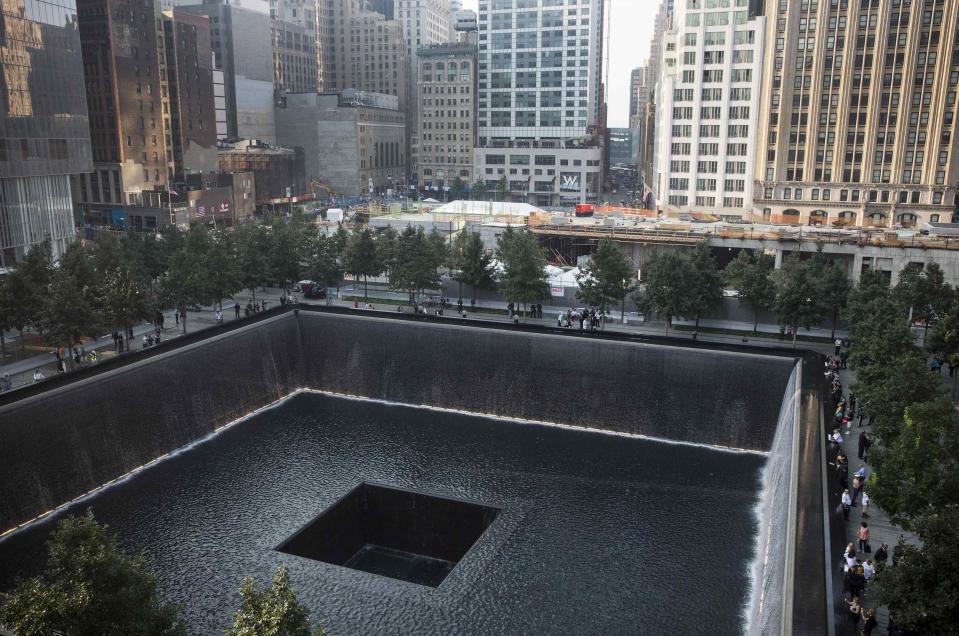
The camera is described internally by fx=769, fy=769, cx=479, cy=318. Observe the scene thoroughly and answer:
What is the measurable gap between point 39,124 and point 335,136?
10071 centimetres

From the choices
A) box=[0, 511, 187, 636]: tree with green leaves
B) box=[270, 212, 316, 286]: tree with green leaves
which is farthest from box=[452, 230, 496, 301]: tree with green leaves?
box=[0, 511, 187, 636]: tree with green leaves

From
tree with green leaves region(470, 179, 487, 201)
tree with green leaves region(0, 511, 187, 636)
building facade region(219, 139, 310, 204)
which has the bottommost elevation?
tree with green leaves region(0, 511, 187, 636)

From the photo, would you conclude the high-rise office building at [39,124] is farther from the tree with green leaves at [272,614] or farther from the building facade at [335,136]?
the building facade at [335,136]

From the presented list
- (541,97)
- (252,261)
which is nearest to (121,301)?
(252,261)

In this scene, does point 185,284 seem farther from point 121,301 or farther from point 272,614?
point 272,614

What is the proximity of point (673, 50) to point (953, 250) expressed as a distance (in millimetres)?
56405

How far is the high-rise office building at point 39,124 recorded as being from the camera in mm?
65500

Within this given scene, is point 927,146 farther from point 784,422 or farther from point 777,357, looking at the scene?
point 784,422

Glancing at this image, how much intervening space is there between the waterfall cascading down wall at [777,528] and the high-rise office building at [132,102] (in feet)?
312

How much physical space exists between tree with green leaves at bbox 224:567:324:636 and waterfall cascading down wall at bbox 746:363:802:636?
45.2 feet

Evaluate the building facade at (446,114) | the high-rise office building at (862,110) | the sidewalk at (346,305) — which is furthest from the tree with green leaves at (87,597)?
the building facade at (446,114)

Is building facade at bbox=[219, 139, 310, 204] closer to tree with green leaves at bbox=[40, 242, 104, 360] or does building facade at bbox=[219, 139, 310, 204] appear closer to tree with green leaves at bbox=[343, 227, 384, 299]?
tree with green leaves at bbox=[343, 227, 384, 299]

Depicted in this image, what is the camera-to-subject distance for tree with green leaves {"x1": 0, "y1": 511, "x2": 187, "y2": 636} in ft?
59.3

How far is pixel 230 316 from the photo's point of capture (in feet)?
207
